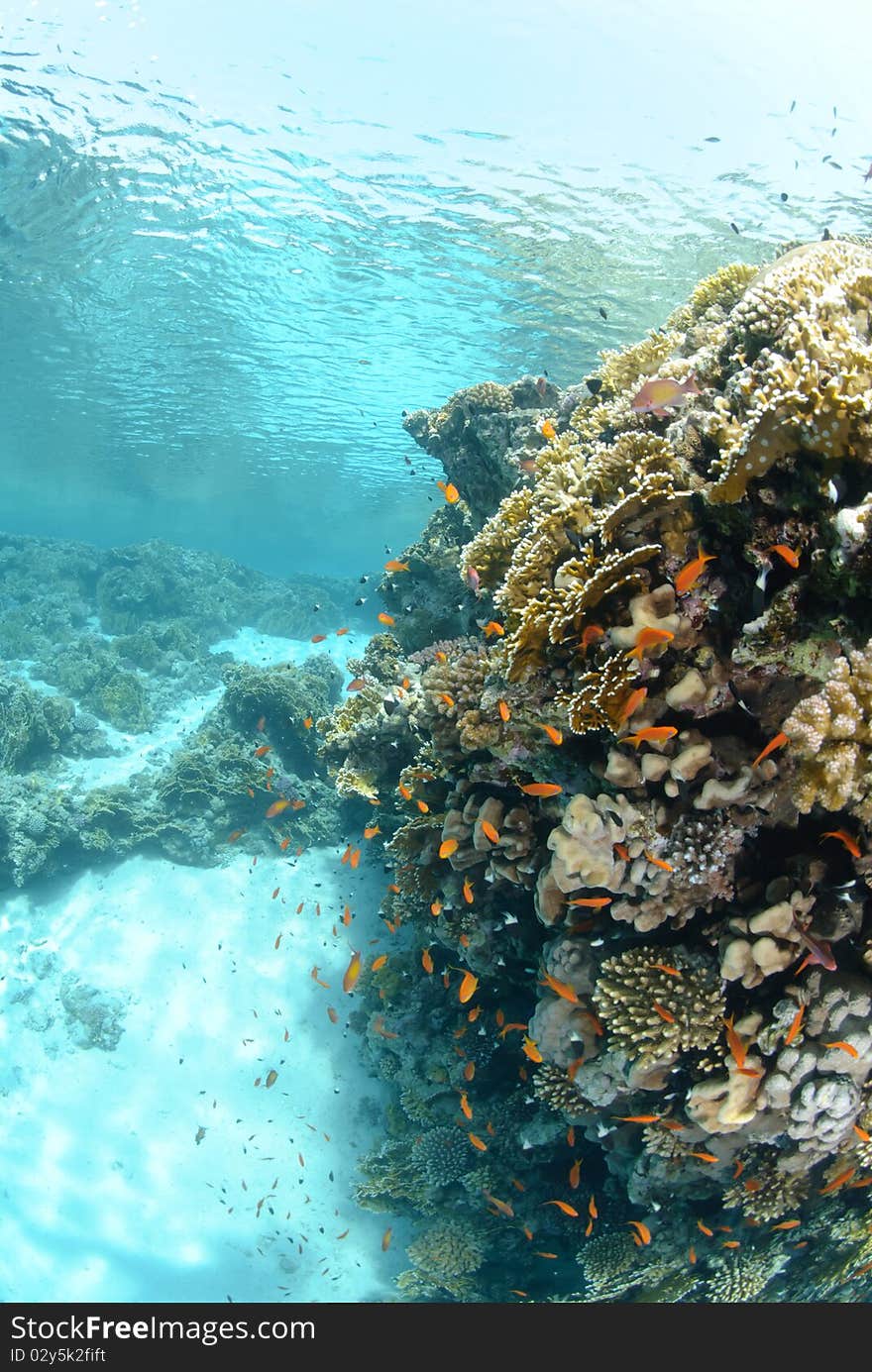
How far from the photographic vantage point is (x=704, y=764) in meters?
4.00

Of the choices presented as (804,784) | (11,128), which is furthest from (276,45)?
(804,784)

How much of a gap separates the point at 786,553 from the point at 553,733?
1688mm

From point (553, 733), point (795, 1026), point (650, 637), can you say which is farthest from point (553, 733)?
point (795, 1026)

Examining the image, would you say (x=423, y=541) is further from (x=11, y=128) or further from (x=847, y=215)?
(x=11, y=128)

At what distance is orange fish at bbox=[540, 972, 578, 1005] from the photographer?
478 cm

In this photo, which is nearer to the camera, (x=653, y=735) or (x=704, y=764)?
(x=653, y=735)

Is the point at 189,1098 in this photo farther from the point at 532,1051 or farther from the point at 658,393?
the point at 658,393

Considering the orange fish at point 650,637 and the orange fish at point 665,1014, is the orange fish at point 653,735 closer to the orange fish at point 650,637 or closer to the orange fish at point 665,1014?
the orange fish at point 650,637

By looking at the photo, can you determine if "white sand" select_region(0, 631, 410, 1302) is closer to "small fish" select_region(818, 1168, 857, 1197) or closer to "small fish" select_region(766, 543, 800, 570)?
"small fish" select_region(818, 1168, 857, 1197)

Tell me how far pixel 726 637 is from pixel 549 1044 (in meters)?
3.25

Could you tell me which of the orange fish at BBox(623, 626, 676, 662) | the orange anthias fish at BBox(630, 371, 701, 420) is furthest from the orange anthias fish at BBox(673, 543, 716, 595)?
the orange anthias fish at BBox(630, 371, 701, 420)

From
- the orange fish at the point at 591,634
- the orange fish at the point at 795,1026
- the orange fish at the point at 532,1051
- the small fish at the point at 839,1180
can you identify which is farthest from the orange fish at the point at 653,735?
the small fish at the point at 839,1180

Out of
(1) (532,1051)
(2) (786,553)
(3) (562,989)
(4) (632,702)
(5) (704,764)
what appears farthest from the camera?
(1) (532,1051)

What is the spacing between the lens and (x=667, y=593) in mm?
3869
